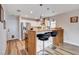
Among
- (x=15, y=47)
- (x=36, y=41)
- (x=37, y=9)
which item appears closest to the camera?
(x=37, y=9)

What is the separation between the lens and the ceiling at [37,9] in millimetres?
1828

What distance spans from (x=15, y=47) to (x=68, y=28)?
4.17 feet

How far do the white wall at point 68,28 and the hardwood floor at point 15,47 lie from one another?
37.0 inches

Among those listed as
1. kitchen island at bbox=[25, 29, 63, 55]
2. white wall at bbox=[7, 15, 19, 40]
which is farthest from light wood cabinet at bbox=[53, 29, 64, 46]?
white wall at bbox=[7, 15, 19, 40]

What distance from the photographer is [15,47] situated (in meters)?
2.22

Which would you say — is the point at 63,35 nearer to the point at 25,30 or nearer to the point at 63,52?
the point at 63,52

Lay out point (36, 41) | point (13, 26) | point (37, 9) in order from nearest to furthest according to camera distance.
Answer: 1. point (37, 9)
2. point (13, 26)
3. point (36, 41)

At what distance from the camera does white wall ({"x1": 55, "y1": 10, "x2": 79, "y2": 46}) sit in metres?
2.00

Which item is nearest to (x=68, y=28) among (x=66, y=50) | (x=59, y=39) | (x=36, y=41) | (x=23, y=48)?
(x=59, y=39)

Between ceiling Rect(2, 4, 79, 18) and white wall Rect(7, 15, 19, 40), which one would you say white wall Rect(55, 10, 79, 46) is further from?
white wall Rect(7, 15, 19, 40)

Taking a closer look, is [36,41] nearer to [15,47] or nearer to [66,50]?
[15,47]

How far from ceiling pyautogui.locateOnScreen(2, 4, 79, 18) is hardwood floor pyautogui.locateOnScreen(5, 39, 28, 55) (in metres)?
0.63

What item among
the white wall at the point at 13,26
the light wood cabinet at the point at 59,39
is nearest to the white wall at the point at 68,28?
the light wood cabinet at the point at 59,39
